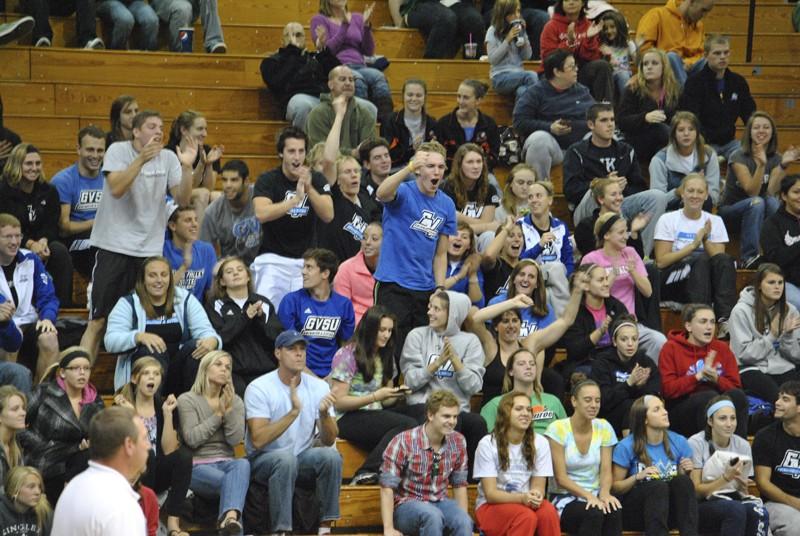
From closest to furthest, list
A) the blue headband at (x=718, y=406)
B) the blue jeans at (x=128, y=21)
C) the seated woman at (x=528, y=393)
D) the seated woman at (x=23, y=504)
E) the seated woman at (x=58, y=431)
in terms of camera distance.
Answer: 1. the seated woman at (x=23, y=504)
2. the seated woman at (x=58, y=431)
3. the seated woman at (x=528, y=393)
4. the blue headband at (x=718, y=406)
5. the blue jeans at (x=128, y=21)

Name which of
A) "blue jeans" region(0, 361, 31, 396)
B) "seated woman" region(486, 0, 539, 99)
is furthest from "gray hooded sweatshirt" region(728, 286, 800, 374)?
"blue jeans" region(0, 361, 31, 396)

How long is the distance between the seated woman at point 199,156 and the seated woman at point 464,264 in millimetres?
1555

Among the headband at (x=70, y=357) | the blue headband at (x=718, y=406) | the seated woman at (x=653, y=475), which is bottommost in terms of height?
the seated woman at (x=653, y=475)

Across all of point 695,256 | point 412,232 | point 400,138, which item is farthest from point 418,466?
point 400,138

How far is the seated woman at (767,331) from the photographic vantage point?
9836 millimetres

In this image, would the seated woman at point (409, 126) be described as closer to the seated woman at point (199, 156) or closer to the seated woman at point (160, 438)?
the seated woman at point (199, 156)

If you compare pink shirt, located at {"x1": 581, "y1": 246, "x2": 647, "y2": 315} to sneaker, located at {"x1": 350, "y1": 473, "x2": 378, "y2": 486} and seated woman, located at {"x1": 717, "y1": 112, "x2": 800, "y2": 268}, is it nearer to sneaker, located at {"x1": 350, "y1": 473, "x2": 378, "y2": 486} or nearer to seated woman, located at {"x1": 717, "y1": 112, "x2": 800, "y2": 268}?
seated woman, located at {"x1": 717, "y1": 112, "x2": 800, "y2": 268}

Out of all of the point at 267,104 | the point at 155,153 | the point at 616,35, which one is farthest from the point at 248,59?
the point at 155,153

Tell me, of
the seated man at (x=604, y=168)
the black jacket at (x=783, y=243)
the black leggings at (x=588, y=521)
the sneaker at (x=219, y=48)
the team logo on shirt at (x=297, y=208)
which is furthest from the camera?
the sneaker at (x=219, y=48)

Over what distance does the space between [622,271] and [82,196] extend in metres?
3.37

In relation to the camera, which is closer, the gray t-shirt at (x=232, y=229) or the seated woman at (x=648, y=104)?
the gray t-shirt at (x=232, y=229)

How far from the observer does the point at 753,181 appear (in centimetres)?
1120

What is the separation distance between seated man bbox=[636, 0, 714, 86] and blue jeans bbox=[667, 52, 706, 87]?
0.09 m

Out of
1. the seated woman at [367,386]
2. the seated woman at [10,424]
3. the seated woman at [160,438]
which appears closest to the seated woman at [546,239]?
the seated woman at [367,386]
